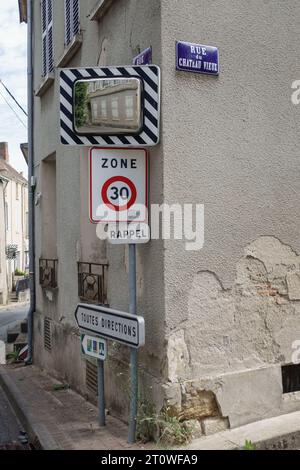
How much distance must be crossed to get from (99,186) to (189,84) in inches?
49.6

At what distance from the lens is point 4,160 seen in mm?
36219

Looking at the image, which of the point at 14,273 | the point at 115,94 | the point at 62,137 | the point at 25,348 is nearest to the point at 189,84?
the point at 115,94

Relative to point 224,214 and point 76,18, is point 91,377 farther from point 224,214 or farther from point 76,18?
point 76,18

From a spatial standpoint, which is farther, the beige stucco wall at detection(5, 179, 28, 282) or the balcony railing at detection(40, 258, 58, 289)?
the beige stucco wall at detection(5, 179, 28, 282)

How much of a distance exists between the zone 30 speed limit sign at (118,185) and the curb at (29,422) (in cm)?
217

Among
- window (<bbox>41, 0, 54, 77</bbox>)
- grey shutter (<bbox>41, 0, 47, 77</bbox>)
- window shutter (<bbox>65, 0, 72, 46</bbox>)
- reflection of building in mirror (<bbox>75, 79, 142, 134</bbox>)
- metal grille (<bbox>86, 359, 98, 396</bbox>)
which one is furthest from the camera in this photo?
grey shutter (<bbox>41, 0, 47, 77</bbox>)

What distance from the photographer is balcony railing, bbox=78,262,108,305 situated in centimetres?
575

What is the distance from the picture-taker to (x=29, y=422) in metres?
5.61

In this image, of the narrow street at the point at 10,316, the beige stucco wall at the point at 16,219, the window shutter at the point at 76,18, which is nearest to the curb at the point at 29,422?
the window shutter at the point at 76,18

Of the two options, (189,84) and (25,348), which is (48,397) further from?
(189,84)

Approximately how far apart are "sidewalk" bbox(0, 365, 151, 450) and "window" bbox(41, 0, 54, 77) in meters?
4.94

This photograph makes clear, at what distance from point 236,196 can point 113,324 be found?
1.61 metres

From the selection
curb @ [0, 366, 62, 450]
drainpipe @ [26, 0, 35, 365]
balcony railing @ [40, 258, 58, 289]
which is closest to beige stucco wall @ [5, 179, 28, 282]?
drainpipe @ [26, 0, 35, 365]

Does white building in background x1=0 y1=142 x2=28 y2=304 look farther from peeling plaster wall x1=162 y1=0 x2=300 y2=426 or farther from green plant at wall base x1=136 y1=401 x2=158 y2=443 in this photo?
peeling plaster wall x1=162 y1=0 x2=300 y2=426
